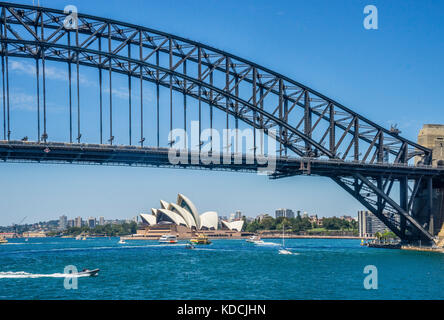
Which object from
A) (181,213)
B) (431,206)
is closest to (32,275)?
(431,206)

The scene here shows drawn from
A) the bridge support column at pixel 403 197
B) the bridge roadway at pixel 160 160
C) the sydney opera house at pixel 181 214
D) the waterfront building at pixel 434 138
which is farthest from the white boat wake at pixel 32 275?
the sydney opera house at pixel 181 214

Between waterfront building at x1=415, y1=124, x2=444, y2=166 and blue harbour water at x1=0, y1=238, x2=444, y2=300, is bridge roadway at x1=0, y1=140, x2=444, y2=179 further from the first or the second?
blue harbour water at x1=0, y1=238, x2=444, y2=300

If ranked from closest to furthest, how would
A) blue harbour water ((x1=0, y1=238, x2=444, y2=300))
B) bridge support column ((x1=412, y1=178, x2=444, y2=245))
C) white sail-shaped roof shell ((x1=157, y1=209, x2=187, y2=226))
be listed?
blue harbour water ((x1=0, y1=238, x2=444, y2=300)) → bridge support column ((x1=412, y1=178, x2=444, y2=245)) → white sail-shaped roof shell ((x1=157, y1=209, x2=187, y2=226))

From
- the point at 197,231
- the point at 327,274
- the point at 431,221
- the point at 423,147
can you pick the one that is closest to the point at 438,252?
the point at 431,221

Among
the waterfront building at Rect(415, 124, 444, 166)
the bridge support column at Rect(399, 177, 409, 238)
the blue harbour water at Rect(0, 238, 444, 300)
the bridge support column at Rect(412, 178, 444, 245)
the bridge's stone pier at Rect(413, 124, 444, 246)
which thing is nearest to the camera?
the blue harbour water at Rect(0, 238, 444, 300)

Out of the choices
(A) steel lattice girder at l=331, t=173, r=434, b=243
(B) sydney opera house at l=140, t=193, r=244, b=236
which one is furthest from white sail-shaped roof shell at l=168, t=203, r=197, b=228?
(A) steel lattice girder at l=331, t=173, r=434, b=243

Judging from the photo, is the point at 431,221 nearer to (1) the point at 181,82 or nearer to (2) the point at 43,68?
(1) the point at 181,82

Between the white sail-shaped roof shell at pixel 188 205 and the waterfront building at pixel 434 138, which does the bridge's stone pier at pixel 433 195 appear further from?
the white sail-shaped roof shell at pixel 188 205
